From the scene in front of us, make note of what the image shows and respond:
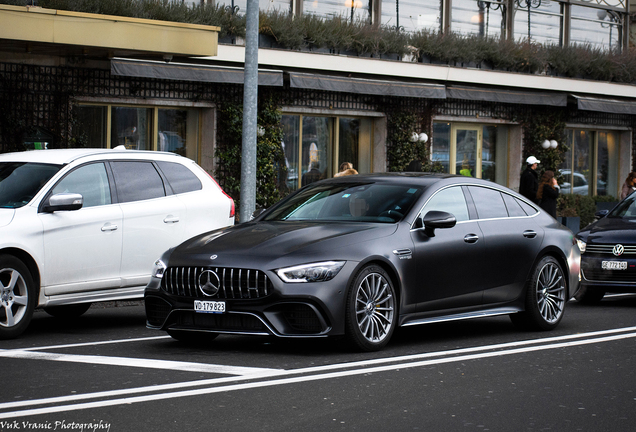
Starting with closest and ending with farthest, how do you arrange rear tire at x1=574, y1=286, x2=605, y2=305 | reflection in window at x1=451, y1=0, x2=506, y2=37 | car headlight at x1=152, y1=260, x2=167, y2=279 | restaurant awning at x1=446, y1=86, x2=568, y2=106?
1. car headlight at x1=152, y1=260, x2=167, y2=279
2. rear tire at x1=574, y1=286, x2=605, y2=305
3. restaurant awning at x1=446, y1=86, x2=568, y2=106
4. reflection in window at x1=451, y1=0, x2=506, y2=37

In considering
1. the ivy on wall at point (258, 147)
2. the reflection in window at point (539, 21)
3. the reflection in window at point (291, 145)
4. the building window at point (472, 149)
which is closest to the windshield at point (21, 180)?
the ivy on wall at point (258, 147)

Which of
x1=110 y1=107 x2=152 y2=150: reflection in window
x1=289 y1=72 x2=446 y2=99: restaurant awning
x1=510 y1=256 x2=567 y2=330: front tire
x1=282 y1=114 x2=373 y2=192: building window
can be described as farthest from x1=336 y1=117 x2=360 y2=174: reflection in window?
x1=510 y1=256 x2=567 y2=330: front tire

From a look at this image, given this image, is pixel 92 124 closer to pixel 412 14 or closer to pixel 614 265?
pixel 412 14

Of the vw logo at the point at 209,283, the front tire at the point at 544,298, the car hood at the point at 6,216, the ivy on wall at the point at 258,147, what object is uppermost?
the ivy on wall at the point at 258,147

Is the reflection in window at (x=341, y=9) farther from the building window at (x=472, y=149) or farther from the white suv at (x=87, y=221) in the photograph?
the white suv at (x=87, y=221)

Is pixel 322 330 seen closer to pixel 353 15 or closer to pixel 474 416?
pixel 474 416

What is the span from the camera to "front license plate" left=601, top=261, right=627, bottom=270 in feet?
40.8

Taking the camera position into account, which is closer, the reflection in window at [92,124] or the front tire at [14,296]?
the front tire at [14,296]

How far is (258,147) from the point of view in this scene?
2005cm

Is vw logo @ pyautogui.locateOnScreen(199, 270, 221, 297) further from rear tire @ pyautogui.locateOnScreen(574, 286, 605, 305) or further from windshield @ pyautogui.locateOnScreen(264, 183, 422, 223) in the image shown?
rear tire @ pyautogui.locateOnScreen(574, 286, 605, 305)

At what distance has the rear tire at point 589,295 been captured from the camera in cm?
1305

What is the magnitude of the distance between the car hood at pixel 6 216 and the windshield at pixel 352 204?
235 cm

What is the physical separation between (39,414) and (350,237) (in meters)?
3.16

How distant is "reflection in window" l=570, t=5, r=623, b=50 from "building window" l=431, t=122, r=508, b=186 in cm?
426
